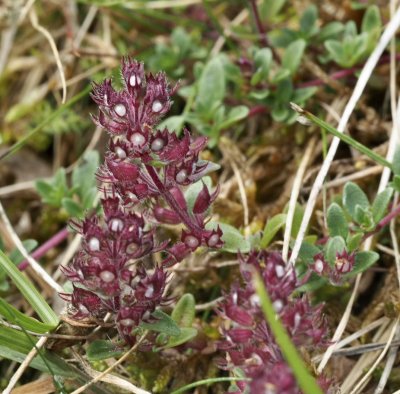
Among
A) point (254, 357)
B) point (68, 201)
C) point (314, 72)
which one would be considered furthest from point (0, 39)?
point (254, 357)

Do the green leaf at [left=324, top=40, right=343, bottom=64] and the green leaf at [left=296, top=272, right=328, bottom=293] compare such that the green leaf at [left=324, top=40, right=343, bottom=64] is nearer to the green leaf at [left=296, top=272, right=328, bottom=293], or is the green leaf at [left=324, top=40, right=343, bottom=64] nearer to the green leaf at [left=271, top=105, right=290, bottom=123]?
the green leaf at [left=271, top=105, right=290, bottom=123]

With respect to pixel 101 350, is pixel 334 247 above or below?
above

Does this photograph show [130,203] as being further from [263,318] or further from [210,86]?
[210,86]

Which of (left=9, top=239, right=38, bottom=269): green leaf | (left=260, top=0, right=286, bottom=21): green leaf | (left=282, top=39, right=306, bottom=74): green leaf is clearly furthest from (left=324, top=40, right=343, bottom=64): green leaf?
(left=9, top=239, right=38, bottom=269): green leaf

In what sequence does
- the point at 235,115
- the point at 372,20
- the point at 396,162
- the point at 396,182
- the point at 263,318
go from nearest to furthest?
the point at 263,318, the point at 396,182, the point at 396,162, the point at 235,115, the point at 372,20

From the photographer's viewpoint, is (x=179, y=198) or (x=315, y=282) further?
(x=315, y=282)

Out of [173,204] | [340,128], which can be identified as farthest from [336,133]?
[173,204]
